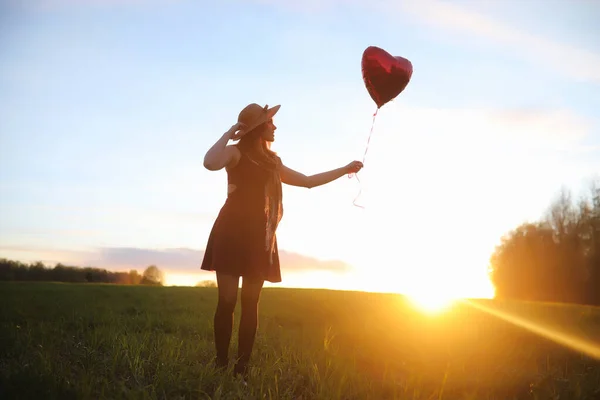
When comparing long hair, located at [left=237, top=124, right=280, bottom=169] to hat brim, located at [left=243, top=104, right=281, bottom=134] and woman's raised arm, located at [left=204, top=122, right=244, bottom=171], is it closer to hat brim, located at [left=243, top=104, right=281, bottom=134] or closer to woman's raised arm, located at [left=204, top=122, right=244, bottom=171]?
hat brim, located at [left=243, top=104, right=281, bottom=134]

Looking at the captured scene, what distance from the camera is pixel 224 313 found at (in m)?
5.37

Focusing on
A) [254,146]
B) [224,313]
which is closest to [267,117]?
[254,146]

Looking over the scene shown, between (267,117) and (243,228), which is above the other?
(267,117)

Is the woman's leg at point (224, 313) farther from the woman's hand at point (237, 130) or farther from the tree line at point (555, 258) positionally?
the tree line at point (555, 258)

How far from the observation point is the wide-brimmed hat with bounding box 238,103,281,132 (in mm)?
5438

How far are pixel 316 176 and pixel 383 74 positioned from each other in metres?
1.83

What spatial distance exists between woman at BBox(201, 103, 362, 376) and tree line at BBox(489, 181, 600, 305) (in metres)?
38.8

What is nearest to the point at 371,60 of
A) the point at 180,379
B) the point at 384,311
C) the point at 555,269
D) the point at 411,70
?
the point at 411,70

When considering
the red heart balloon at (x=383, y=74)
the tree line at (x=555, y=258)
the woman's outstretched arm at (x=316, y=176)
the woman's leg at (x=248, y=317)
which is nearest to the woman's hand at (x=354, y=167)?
the woman's outstretched arm at (x=316, y=176)

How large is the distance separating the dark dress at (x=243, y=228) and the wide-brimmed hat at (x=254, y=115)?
336mm

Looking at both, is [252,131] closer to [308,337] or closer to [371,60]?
[371,60]

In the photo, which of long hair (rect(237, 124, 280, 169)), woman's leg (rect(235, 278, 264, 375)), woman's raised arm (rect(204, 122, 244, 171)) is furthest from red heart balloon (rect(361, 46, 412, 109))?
woman's leg (rect(235, 278, 264, 375))

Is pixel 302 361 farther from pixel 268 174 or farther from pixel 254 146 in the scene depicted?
pixel 254 146

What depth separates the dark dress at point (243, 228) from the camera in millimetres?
5371
